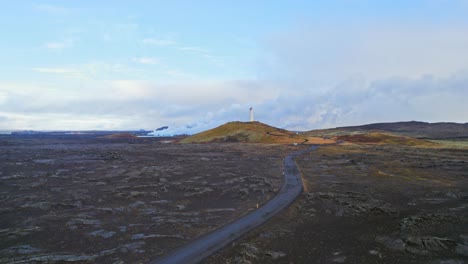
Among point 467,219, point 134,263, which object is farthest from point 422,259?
point 134,263

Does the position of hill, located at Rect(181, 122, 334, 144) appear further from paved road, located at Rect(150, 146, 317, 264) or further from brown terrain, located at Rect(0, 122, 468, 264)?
paved road, located at Rect(150, 146, 317, 264)

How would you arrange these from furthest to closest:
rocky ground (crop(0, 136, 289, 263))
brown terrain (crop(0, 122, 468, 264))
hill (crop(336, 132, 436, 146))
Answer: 1. hill (crop(336, 132, 436, 146))
2. rocky ground (crop(0, 136, 289, 263))
3. brown terrain (crop(0, 122, 468, 264))

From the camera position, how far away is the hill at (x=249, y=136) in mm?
108769

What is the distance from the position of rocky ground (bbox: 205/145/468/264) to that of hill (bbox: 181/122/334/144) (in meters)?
76.7

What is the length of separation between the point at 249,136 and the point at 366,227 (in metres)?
99.6

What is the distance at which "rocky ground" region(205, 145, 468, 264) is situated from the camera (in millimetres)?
13602

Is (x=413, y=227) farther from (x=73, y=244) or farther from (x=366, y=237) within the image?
(x=73, y=244)

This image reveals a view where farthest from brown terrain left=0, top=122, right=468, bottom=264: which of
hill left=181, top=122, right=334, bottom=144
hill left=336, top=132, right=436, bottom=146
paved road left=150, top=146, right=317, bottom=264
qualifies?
hill left=181, top=122, right=334, bottom=144

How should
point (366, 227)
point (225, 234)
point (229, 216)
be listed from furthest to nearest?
point (229, 216)
point (366, 227)
point (225, 234)

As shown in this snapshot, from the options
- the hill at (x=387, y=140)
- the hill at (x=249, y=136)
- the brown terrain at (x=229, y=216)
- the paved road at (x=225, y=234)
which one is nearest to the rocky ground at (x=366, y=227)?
the brown terrain at (x=229, y=216)

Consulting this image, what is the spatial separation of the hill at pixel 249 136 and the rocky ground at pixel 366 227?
76730 mm

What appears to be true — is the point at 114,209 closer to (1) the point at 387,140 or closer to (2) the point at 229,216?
(2) the point at 229,216

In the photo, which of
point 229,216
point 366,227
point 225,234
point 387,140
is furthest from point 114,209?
point 387,140

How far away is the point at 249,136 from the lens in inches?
4619
